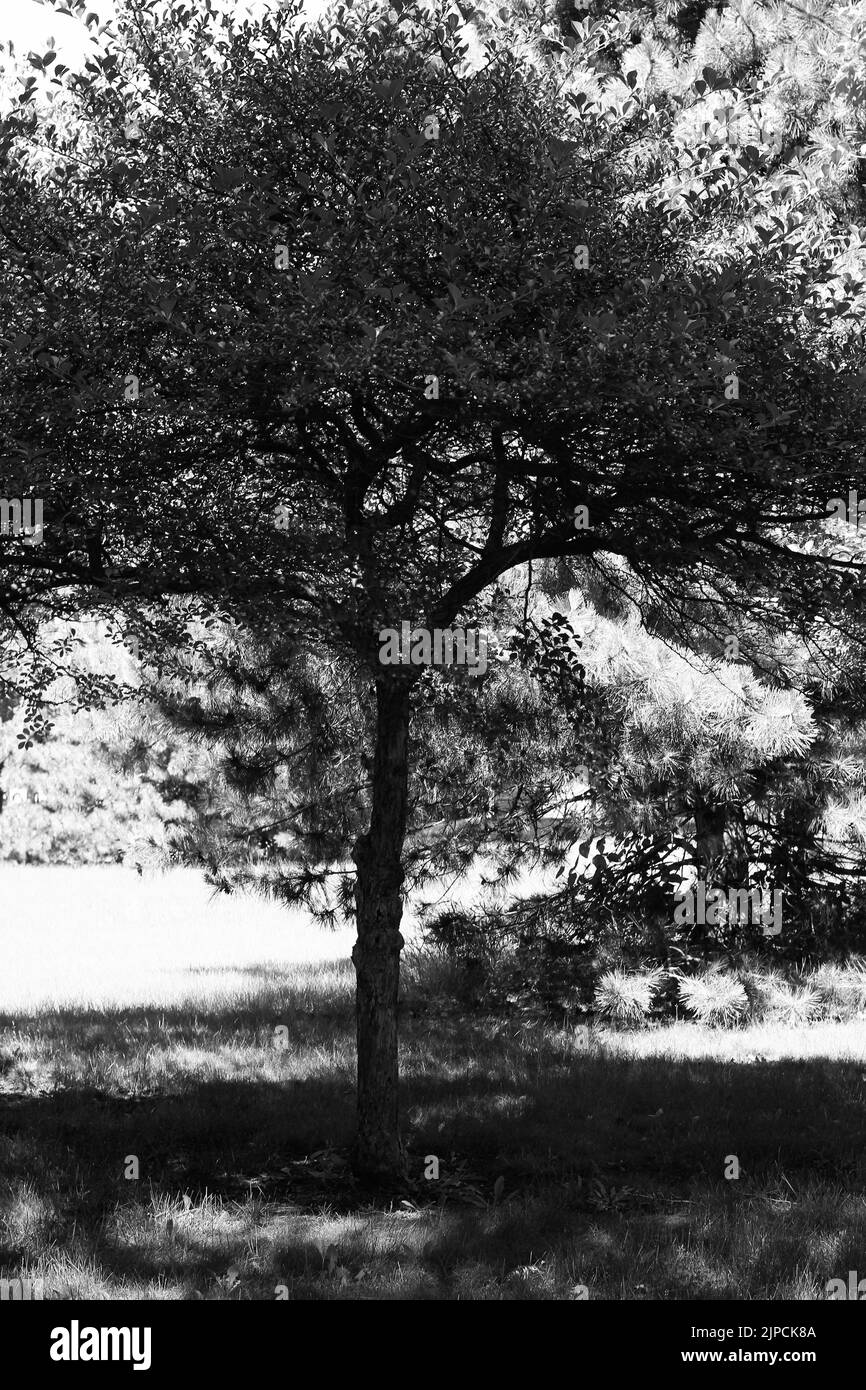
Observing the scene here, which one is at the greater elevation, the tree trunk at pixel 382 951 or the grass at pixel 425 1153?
the tree trunk at pixel 382 951

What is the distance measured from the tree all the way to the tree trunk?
0.63 meters

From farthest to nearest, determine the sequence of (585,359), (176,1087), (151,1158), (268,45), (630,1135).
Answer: (176,1087) → (630,1135) → (151,1158) → (268,45) → (585,359)

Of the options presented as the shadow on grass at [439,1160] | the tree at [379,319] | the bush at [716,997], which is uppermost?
the tree at [379,319]

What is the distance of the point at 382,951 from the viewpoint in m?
6.39

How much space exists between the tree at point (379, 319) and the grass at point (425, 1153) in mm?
2480

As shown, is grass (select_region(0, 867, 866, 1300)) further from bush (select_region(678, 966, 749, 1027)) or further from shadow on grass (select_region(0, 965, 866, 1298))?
bush (select_region(678, 966, 749, 1027))

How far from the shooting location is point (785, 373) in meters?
5.27

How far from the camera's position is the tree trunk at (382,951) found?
249 inches

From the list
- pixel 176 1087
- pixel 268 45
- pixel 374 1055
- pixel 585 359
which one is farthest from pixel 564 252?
pixel 176 1087

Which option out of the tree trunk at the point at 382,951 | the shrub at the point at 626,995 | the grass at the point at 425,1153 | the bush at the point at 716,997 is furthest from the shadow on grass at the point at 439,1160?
the bush at the point at 716,997

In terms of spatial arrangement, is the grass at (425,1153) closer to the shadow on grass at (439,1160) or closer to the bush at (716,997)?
the shadow on grass at (439,1160)

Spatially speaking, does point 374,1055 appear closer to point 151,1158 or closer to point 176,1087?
point 151,1158

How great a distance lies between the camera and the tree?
4.85 m

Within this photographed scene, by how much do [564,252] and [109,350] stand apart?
183 cm
